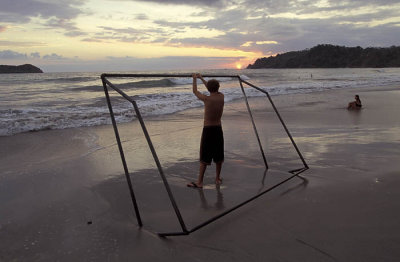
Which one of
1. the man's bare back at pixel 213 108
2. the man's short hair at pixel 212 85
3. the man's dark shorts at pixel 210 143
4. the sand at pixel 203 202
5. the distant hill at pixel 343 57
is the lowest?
the sand at pixel 203 202

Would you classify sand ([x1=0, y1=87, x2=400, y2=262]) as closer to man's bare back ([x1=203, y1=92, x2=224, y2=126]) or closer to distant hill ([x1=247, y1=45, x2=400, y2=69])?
man's bare back ([x1=203, y1=92, x2=224, y2=126])

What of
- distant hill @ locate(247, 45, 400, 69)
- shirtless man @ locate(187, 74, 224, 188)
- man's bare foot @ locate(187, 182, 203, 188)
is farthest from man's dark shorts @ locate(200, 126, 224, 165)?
distant hill @ locate(247, 45, 400, 69)

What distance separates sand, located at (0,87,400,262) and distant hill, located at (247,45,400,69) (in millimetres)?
129444

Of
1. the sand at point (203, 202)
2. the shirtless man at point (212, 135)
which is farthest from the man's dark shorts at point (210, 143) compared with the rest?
the sand at point (203, 202)

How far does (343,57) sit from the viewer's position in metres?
128

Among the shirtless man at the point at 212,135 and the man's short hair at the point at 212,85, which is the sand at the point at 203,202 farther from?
the man's short hair at the point at 212,85

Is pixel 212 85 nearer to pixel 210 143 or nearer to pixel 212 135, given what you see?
pixel 212 135

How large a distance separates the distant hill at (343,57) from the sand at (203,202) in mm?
129444

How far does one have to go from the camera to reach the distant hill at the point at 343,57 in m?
118

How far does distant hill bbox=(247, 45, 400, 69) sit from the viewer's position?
388ft

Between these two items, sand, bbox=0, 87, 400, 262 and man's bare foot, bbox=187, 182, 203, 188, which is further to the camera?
man's bare foot, bbox=187, 182, 203, 188

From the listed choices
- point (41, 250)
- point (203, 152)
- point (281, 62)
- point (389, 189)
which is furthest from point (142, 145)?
point (281, 62)

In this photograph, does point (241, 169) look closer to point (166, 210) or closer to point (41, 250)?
point (166, 210)

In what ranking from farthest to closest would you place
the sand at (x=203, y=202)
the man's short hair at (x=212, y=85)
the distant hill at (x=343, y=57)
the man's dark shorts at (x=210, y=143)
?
the distant hill at (x=343, y=57), the man's dark shorts at (x=210, y=143), the man's short hair at (x=212, y=85), the sand at (x=203, y=202)
